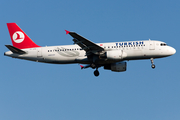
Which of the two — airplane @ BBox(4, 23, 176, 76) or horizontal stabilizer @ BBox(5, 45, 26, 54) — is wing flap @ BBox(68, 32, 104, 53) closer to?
airplane @ BBox(4, 23, 176, 76)

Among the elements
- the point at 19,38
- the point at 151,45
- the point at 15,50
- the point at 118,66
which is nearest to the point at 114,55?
the point at 118,66

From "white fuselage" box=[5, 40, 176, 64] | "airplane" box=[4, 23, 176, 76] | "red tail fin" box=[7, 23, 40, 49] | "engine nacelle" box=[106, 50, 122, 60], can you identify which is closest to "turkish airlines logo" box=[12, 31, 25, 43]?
"red tail fin" box=[7, 23, 40, 49]

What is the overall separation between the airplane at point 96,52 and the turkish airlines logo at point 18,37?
107 centimetres

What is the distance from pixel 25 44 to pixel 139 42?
1773 cm

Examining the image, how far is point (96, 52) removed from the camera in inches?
1772

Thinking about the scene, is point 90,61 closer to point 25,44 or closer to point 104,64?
point 104,64

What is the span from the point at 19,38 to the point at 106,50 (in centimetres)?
1454

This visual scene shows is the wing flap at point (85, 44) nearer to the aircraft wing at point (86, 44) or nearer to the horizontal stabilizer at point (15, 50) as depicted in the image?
the aircraft wing at point (86, 44)

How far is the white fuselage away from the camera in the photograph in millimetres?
45062

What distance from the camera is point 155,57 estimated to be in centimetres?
4572

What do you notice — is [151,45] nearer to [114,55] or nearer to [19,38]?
[114,55]

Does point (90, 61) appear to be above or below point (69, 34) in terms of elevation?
below

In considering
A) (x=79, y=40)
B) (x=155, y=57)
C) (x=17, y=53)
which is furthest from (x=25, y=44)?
(x=155, y=57)

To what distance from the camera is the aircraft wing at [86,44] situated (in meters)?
42.2
